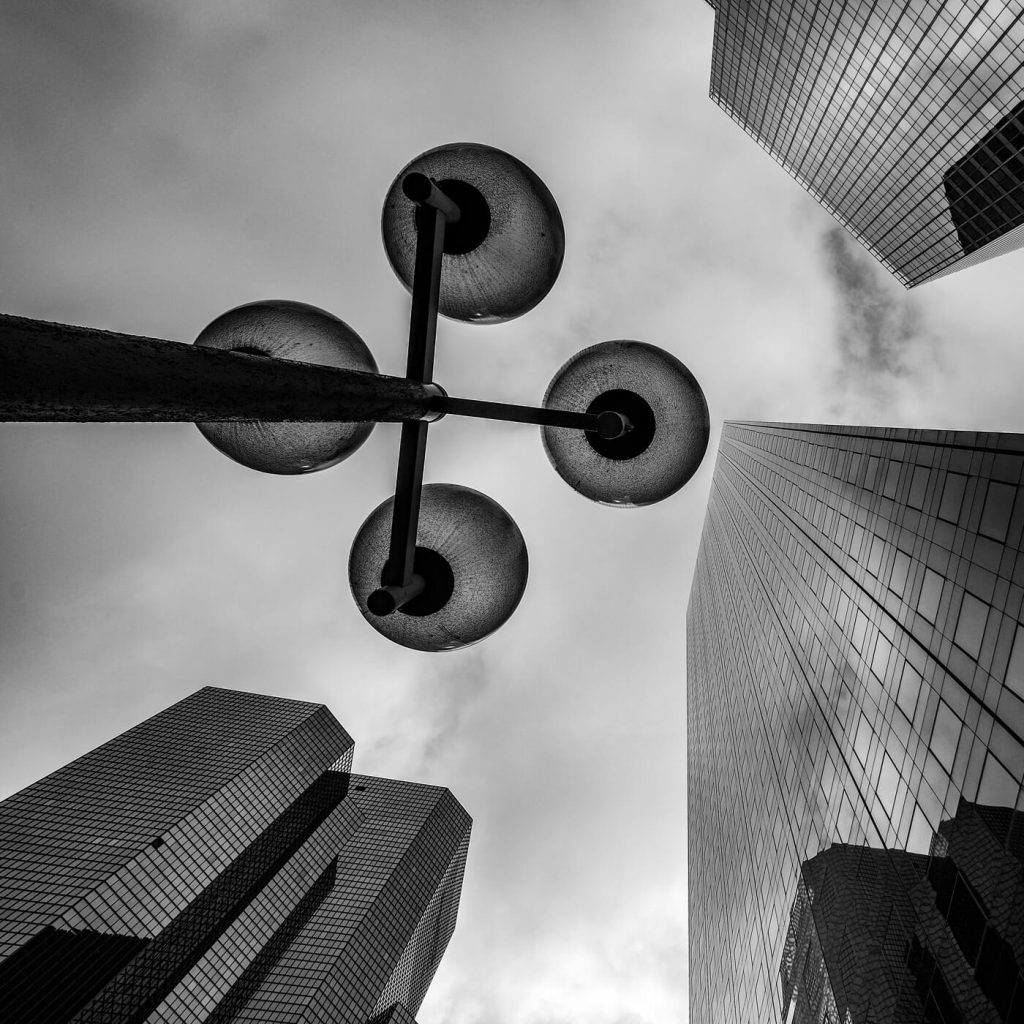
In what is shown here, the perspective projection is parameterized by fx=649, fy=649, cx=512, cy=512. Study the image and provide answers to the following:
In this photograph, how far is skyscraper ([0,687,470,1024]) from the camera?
272ft

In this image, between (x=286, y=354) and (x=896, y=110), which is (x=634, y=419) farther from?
(x=896, y=110)

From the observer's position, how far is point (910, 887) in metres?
18.7

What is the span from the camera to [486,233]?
5227 mm

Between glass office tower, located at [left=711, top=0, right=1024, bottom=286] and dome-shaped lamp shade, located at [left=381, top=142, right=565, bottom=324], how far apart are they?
198 ft

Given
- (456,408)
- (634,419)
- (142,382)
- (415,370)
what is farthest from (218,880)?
(142,382)

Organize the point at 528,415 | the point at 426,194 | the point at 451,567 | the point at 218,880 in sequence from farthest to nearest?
the point at 218,880
the point at 451,567
the point at 528,415
the point at 426,194

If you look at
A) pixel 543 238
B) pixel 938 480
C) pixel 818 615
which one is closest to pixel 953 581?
pixel 938 480

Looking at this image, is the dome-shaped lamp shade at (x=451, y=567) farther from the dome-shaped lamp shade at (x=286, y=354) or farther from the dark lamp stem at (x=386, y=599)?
the dome-shaped lamp shade at (x=286, y=354)

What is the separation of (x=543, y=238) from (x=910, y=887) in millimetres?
21743

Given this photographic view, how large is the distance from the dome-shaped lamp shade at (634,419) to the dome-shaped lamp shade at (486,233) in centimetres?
93

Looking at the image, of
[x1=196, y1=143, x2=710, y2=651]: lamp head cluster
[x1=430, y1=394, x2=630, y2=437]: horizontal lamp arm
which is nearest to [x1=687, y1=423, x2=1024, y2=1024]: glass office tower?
Result: [x1=196, y1=143, x2=710, y2=651]: lamp head cluster

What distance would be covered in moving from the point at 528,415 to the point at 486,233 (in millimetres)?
1585

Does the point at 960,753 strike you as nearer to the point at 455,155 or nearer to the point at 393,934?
the point at 455,155

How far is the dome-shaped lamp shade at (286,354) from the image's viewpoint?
4688 millimetres
